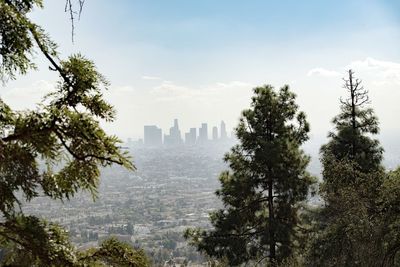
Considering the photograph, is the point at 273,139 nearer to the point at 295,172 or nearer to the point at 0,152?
the point at 295,172

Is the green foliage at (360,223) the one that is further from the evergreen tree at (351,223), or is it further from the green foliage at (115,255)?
the green foliage at (115,255)

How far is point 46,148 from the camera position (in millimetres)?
2469

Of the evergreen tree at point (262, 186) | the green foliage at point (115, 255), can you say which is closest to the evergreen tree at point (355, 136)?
the evergreen tree at point (262, 186)

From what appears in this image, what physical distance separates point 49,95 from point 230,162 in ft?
35.2

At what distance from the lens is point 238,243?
12523 millimetres

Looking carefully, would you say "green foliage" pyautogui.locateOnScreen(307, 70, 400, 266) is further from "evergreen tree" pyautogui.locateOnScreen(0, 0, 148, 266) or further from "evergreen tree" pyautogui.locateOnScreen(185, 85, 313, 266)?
"evergreen tree" pyautogui.locateOnScreen(0, 0, 148, 266)

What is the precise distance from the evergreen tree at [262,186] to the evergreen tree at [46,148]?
9651 millimetres

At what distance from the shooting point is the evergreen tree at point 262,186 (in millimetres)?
12320

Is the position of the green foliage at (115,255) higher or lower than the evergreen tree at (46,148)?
lower

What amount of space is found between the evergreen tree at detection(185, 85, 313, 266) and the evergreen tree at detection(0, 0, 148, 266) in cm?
965

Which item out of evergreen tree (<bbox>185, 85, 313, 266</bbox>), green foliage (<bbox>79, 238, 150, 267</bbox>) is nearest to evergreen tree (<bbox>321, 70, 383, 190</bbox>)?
evergreen tree (<bbox>185, 85, 313, 266</bbox>)

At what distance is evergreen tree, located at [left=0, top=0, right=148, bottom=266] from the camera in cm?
242

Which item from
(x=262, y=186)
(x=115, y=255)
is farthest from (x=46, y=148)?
(x=262, y=186)

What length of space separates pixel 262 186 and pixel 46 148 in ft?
35.9
